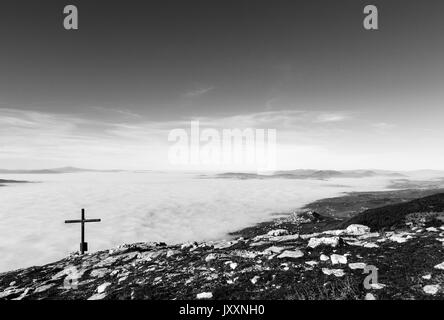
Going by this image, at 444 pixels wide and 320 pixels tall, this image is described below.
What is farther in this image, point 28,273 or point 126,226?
point 126,226

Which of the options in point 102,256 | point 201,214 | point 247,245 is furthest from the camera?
point 201,214

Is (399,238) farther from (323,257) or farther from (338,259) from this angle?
(323,257)

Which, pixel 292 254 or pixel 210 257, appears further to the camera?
pixel 210 257

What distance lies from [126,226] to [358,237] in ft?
263

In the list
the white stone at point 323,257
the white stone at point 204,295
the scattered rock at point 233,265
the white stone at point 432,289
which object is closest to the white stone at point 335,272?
the white stone at point 323,257

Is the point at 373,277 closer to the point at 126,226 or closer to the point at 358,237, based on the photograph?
the point at 358,237

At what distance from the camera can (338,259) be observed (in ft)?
29.4

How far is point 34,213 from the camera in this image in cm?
9869

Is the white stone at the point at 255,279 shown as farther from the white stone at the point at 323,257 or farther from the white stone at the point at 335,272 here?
the white stone at the point at 323,257

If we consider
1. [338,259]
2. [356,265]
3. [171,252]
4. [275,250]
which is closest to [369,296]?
[356,265]

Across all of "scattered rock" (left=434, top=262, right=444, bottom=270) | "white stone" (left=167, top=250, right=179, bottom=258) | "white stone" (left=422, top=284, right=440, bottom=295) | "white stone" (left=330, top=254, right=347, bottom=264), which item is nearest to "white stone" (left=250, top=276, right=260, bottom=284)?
"white stone" (left=330, top=254, right=347, bottom=264)

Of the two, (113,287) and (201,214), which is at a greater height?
(113,287)

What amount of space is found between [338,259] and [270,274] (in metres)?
2.40
